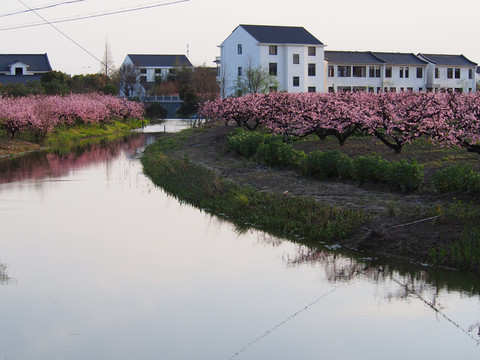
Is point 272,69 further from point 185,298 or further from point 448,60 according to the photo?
point 185,298

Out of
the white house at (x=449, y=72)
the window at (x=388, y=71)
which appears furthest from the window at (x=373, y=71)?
the white house at (x=449, y=72)

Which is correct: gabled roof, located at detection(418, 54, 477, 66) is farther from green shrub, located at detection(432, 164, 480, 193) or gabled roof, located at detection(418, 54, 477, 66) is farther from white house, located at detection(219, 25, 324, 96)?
green shrub, located at detection(432, 164, 480, 193)

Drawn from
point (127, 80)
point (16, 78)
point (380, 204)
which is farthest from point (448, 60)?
point (380, 204)

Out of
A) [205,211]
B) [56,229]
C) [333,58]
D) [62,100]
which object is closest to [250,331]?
[56,229]

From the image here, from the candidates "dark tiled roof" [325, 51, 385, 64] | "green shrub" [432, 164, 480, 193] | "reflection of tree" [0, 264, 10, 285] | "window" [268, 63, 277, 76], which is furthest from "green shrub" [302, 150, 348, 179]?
"dark tiled roof" [325, 51, 385, 64]

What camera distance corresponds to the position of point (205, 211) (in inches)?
634

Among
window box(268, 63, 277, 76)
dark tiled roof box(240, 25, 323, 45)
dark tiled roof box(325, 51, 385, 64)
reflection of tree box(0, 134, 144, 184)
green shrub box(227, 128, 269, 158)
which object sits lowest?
reflection of tree box(0, 134, 144, 184)

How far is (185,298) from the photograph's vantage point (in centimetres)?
913

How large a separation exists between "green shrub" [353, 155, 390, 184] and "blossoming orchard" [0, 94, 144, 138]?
77.7 ft

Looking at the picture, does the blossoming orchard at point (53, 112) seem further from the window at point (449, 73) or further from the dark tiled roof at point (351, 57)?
the window at point (449, 73)

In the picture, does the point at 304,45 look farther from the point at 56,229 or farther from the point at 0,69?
the point at 56,229

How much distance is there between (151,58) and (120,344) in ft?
366

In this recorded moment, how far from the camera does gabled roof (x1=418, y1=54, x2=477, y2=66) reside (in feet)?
260

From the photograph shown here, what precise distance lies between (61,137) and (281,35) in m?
34.0
